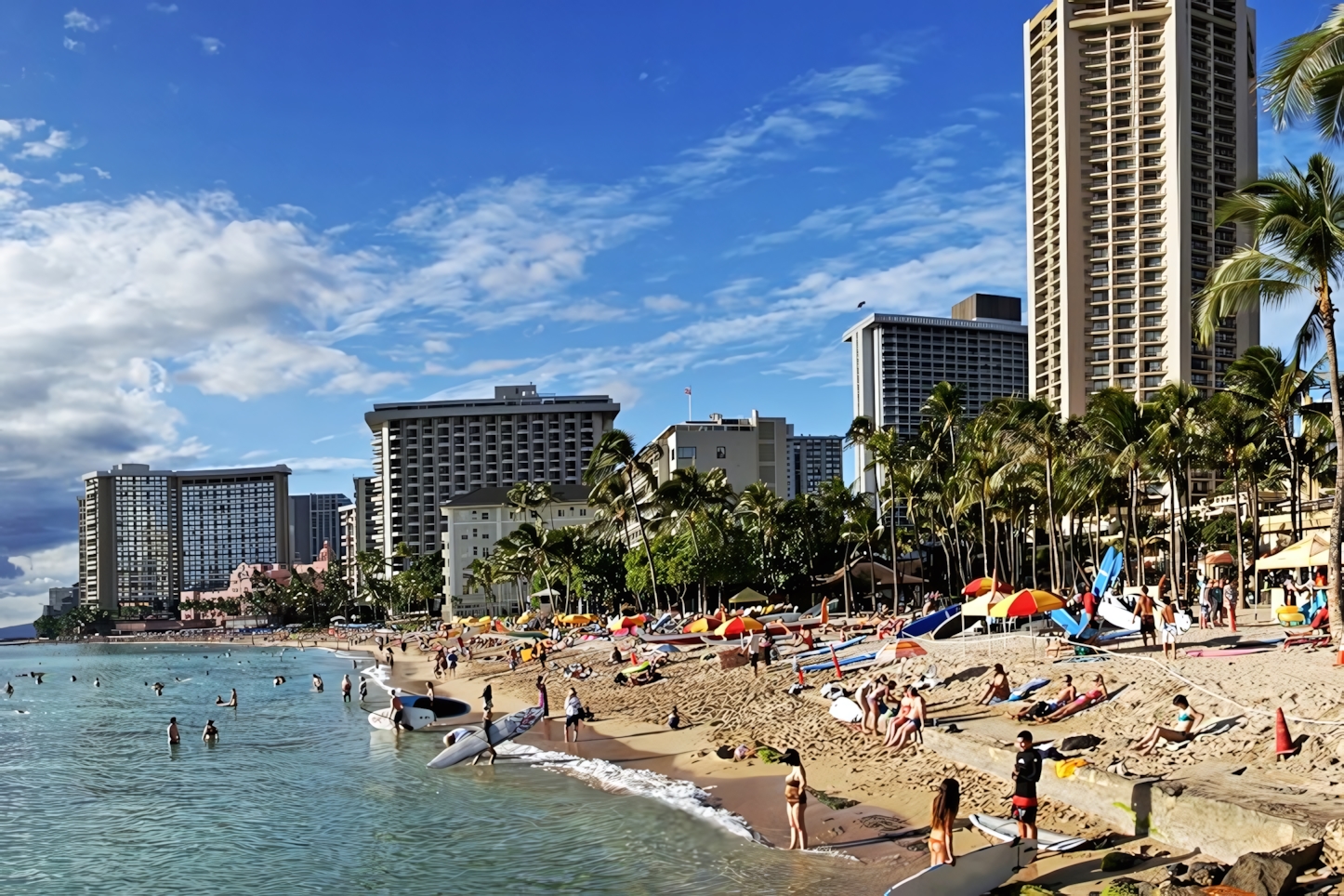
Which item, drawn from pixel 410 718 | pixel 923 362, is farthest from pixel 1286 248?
pixel 923 362

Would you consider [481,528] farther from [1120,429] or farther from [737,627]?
[1120,429]

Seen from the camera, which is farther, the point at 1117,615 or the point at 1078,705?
the point at 1117,615

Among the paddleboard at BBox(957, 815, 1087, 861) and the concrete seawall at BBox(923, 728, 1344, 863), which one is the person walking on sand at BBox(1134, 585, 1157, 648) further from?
the paddleboard at BBox(957, 815, 1087, 861)

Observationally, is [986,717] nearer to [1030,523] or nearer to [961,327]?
[1030,523]

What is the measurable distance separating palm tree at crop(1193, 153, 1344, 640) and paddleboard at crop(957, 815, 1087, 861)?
9355 mm

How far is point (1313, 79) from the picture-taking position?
589 inches

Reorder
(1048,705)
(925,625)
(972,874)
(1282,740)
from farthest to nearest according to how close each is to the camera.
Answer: (925,625) < (1048,705) < (1282,740) < (972,874)

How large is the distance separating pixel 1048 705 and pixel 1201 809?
24.4 feet

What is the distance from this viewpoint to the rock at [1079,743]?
1809 centimetres

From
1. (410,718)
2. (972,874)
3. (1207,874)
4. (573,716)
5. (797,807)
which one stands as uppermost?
(1207,874)

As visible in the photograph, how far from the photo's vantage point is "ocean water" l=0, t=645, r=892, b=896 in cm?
1670

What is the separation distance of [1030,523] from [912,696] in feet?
131

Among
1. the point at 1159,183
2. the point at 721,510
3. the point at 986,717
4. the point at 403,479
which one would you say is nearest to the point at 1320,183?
the point at 986,717

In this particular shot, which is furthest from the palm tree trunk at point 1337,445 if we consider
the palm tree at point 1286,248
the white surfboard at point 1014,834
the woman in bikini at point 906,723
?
the white surfboard at point 1014,834
